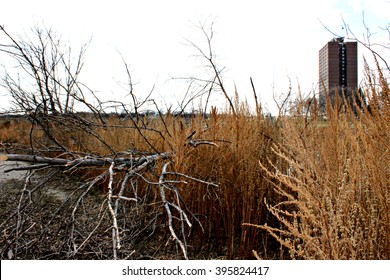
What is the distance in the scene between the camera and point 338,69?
3.01m

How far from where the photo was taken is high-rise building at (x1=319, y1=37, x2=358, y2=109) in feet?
9.39

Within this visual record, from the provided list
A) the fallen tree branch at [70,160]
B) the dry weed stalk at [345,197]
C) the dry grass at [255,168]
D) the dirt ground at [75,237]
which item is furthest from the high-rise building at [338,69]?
the dirt ground at [75,237]

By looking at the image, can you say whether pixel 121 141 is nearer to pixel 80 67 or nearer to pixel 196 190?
pixel 80 67

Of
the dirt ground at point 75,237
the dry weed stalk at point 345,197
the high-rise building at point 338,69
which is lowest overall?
the dirt ground at point 75,237

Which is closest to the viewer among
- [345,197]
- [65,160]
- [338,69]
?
[345,197]

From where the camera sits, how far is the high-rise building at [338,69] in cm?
286

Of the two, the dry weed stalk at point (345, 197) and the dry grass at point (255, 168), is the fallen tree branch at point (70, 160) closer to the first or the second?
the dry grass at point (255, 168)

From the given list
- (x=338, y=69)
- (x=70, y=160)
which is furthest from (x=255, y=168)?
(x=70, y=160)

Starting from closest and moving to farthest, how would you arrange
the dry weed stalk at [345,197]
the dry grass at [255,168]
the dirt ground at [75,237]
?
the dry weed stalk at [345,197]
the dry grass at [255,168]
the dirt ground at [75,237]

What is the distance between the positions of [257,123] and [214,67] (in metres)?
0.84

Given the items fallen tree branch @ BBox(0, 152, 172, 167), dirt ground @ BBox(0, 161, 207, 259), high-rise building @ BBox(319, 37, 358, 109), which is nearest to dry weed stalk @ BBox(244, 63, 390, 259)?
high-rise building @ BBox(319, 37, 358, 109)

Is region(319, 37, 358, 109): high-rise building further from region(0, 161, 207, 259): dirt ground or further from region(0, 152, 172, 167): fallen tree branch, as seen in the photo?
region(0, 161, 207, 259): dirt ground

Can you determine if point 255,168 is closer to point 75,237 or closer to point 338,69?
point 338,69
